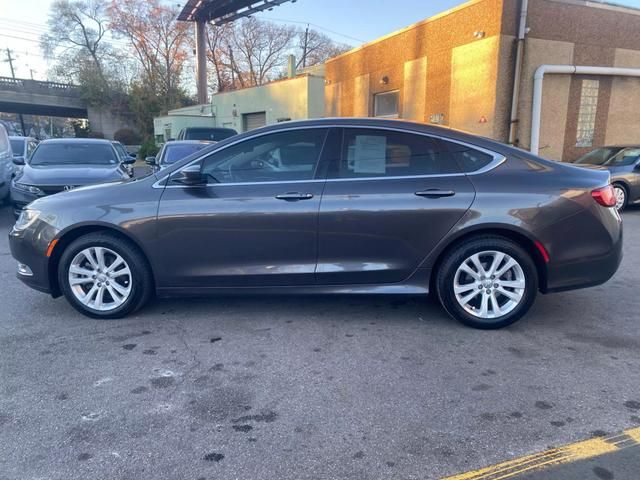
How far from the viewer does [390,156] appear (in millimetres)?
3770

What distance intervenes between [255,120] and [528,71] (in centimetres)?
1643

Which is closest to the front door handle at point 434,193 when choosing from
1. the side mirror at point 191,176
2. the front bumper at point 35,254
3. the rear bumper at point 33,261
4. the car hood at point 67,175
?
the side mirror at point 191,176

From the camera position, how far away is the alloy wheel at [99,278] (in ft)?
12.8

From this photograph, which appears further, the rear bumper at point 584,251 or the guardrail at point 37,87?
the guardrail at point 37,87

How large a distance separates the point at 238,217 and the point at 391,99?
593 inches

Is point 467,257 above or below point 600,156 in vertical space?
below

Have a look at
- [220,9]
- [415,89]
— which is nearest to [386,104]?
[415,89]

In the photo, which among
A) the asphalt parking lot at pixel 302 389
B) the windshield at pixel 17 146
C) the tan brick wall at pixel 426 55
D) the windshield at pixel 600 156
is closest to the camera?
the asphalt parking lot at pixel 302 389

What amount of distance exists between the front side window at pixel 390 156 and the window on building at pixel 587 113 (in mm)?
12782

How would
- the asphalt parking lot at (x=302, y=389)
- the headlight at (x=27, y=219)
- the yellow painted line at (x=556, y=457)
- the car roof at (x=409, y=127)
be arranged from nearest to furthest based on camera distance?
the yellow painted line at (x=556, y=457) < the asphalt parking lot at (x=302, y=389) < the car roof at (x=409, y=127) < the headlight at (x=27, y=219)

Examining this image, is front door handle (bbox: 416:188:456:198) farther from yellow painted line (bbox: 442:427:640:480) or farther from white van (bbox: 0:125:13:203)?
white van (bbox: 0:125:13:203)

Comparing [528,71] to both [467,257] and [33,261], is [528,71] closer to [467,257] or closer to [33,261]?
[467,257]

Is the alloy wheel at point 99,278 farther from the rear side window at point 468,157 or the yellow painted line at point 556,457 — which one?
the yellow painted line at point 556,457

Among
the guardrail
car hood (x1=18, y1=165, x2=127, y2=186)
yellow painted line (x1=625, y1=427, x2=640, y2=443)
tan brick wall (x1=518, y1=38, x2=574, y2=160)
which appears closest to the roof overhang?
the guardrail
